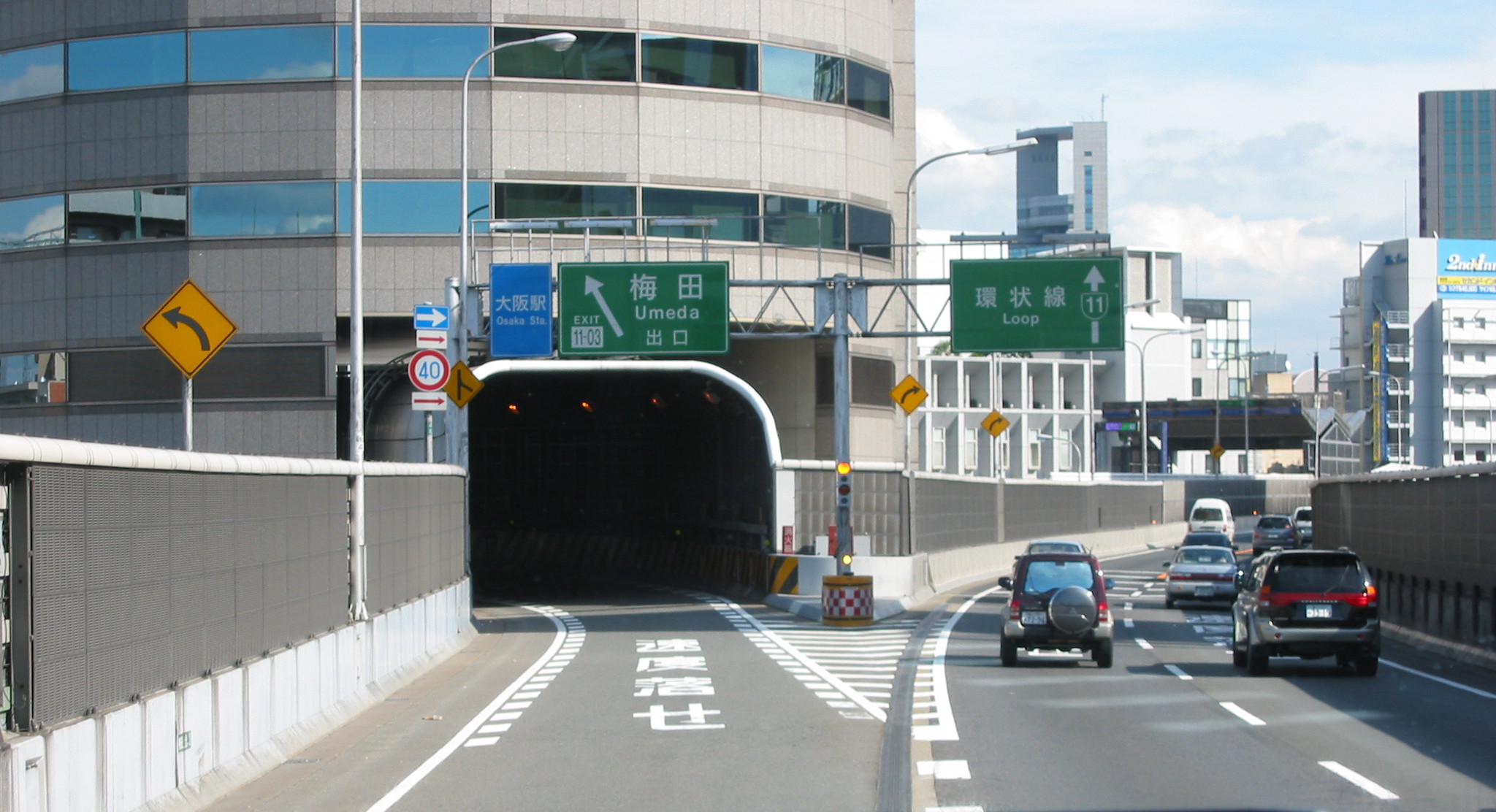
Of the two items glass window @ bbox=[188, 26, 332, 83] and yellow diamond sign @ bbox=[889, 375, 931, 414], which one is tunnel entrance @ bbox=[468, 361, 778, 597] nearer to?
yellow diamond sign @ bbox=[889, 375, 931, 414]

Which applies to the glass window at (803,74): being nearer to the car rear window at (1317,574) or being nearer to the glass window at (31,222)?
the glass window at (31,222)

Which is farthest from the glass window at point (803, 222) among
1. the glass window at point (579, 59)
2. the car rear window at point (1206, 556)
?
the car rear window at point (1206, 556)

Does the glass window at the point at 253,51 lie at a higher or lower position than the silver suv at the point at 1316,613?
higher

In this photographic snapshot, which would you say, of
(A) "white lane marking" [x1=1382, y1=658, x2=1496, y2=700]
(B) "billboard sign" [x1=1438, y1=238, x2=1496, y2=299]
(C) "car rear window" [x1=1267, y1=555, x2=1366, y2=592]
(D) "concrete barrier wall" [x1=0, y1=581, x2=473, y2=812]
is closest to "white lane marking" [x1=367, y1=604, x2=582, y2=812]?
(D) "concrete barrier wall" [x1=0, y1=581, x2=473, y2=812]

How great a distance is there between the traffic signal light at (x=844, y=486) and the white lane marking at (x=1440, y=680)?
10.8m

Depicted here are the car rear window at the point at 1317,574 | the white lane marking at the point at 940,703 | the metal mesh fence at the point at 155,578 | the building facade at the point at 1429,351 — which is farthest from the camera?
the building facade at the point at 1429,351

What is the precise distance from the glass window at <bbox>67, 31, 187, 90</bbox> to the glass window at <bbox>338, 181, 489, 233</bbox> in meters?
5.46

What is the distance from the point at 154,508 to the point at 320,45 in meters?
29.7

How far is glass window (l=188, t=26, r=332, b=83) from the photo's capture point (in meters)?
38.2

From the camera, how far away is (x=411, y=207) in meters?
38.3

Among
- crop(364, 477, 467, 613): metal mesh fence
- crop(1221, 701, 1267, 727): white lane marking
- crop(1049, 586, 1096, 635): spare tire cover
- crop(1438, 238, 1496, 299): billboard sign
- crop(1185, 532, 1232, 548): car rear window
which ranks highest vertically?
crop(1438, 238, 1496, 299): billboard sign

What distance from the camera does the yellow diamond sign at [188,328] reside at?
1454 centimetres

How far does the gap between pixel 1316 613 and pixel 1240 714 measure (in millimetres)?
4668

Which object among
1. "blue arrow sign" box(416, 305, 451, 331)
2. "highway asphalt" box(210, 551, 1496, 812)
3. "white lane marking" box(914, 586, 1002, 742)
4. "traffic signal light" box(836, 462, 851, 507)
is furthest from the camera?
"traffic signal light" box(836, 462, 851, 507)
